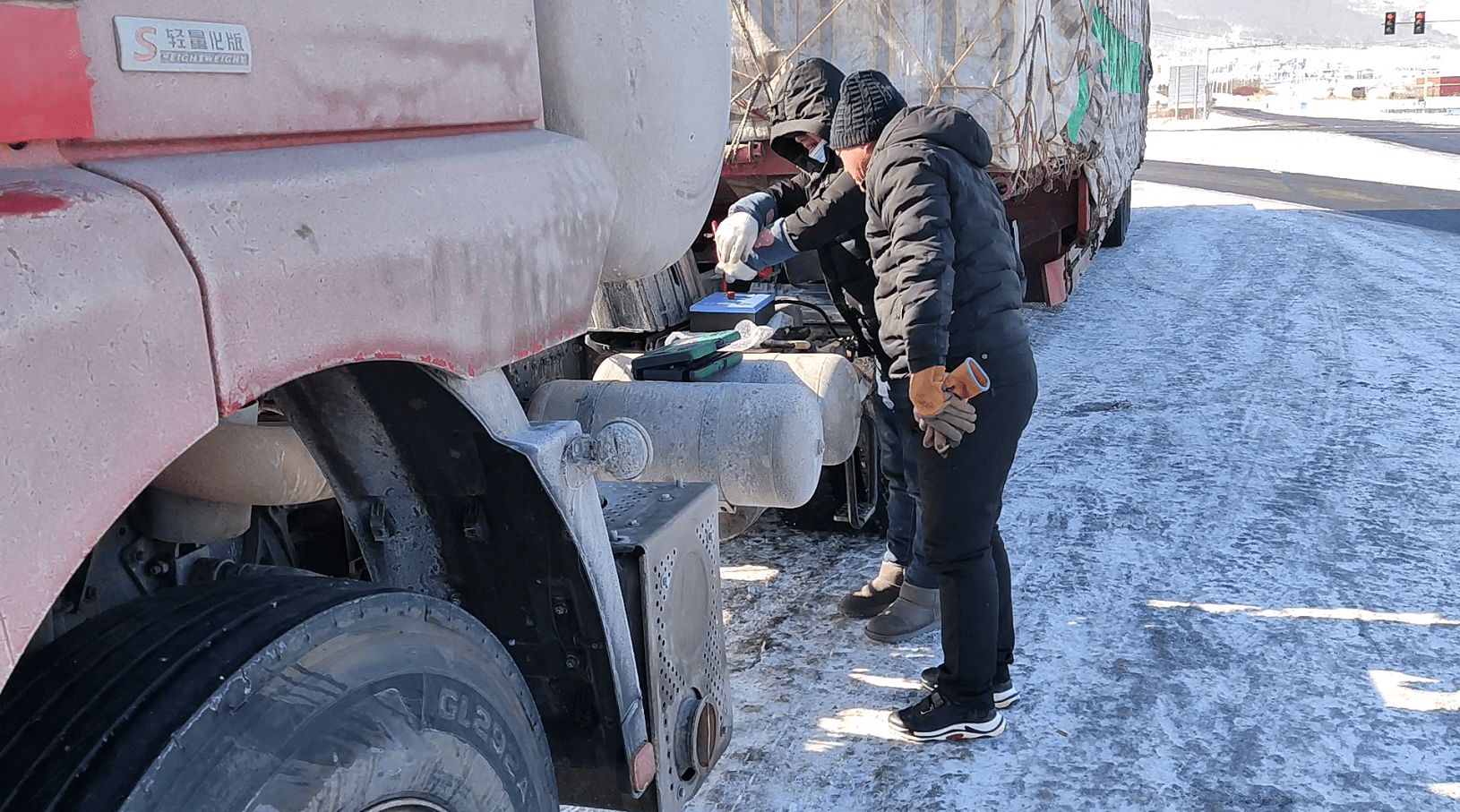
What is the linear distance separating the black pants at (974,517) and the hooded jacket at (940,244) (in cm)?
8

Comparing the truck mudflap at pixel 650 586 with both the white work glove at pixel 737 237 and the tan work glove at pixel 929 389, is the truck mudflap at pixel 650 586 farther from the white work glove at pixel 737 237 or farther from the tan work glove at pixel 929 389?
the white work glove at pixel 737 237

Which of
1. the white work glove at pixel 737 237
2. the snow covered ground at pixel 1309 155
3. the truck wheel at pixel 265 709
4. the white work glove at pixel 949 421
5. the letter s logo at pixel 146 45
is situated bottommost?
the snow covered ground at pixel 1309 155

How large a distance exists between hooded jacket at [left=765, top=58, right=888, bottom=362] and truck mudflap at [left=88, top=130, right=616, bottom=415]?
78.1 inches

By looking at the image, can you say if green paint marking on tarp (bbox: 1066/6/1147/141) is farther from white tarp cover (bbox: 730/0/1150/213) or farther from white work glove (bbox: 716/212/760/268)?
white work glove (bbox: 716/212/760/268)

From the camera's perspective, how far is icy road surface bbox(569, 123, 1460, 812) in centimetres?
311

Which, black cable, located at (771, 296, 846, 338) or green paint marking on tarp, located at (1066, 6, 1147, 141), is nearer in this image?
black cable, located at (771, 296, 846, 338)

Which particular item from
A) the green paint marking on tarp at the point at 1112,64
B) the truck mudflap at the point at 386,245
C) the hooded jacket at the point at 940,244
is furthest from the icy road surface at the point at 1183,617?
the truck mudflap at the point at 386,245

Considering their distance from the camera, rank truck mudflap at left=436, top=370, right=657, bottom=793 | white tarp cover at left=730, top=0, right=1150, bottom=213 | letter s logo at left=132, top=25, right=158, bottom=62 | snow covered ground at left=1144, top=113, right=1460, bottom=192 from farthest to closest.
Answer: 1. snow covered ground at left=1144, top=113, right=1460, bottom=192
2. white tarp cover at left=730, top=0, right=1150, bottom=213
3. truck mudflap at left=436, top=370, right=657, bottom=793
4. letter s logo at left=132, top=25, right=158, bottom=62

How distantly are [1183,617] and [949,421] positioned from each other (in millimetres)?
1405

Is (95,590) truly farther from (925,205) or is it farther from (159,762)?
(925,205)

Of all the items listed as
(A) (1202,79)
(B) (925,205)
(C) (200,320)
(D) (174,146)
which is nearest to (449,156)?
(D) (174,146)

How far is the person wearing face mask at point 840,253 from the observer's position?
385 centimetres

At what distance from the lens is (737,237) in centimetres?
382

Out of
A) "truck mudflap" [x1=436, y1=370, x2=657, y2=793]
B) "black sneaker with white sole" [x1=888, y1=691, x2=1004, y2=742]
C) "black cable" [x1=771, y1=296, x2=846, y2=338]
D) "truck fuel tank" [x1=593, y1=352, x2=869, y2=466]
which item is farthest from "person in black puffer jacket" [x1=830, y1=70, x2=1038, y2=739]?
"truck mudflap" [x1=436, y1=370, x2=657, y2=793]
